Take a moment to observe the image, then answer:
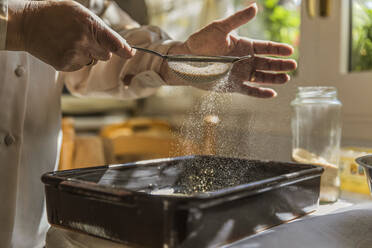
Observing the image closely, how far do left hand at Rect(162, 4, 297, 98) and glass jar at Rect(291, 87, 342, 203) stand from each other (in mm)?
91

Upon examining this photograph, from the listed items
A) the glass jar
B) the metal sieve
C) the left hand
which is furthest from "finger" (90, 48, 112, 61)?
the glass jar

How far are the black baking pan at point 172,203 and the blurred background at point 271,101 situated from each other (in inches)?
4.9

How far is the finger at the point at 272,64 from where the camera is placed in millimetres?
833

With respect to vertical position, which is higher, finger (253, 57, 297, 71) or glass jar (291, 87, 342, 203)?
finger (253, 57, 297, 71)

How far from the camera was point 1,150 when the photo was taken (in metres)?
0.78

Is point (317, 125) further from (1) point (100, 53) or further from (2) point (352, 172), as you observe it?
(1) point (100, 53)

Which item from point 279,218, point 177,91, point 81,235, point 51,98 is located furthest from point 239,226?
point 177,91

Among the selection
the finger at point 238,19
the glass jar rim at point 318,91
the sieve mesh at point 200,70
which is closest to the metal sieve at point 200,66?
the sieve mesh at point 200,70

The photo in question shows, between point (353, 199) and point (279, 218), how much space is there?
37 cm

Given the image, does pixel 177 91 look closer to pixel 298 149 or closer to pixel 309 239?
pixel 298 149

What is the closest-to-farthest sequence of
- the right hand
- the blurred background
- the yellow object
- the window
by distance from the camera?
the right hand, the blurred background, the yellow object, the window

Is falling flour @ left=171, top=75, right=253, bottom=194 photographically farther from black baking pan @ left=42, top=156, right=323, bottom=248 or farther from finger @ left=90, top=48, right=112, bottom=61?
finger @ left=90, top=48, right=112, bottom=61

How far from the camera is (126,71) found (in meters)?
0.94

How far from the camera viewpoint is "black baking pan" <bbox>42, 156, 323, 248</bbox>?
1.37 ft
